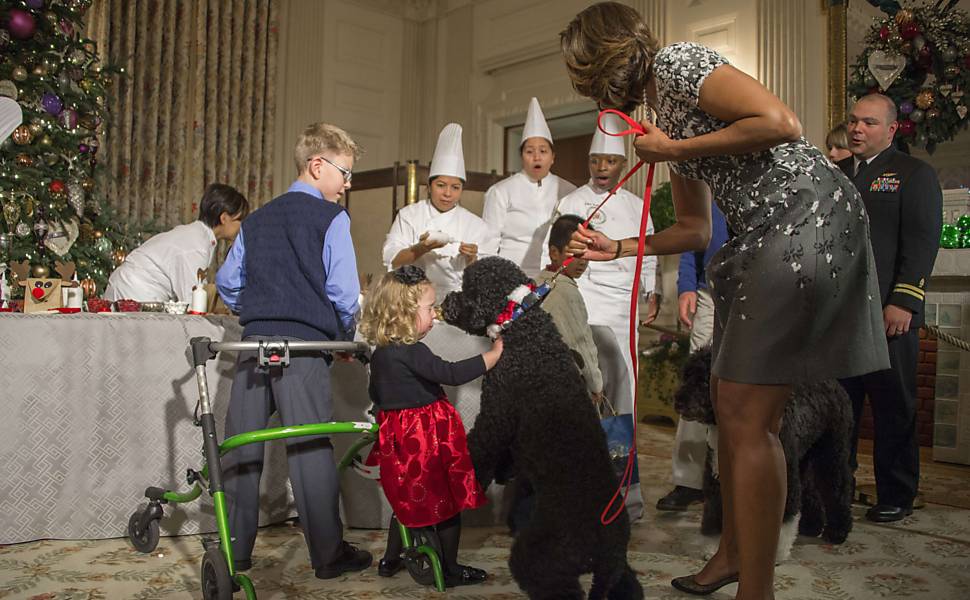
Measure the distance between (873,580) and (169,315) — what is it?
7.40 ft

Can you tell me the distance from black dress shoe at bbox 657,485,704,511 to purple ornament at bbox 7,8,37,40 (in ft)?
14.8

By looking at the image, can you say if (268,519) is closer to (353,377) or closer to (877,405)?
(353,377)

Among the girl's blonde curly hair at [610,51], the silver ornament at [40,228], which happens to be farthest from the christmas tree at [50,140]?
the girl's blonde curly hair at [610,51]

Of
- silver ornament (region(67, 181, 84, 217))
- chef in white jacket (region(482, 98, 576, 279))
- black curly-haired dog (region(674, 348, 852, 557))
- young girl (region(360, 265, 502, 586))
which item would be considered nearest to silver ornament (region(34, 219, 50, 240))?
silver ornament (region(67, 181, 84, 217))

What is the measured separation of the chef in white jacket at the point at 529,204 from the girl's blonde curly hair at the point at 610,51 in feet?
8.17

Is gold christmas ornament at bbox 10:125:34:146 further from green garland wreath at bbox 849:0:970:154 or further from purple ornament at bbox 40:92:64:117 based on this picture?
green garland wreath at bbox 849:0:970:154

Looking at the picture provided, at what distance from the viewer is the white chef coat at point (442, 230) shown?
397 cm

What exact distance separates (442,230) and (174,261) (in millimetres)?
1320

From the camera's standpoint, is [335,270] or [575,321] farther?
[575,321]

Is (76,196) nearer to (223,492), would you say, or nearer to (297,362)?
(297,362)

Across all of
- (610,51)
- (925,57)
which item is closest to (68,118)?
(610,51)

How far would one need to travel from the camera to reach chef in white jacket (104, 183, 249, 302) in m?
3.39

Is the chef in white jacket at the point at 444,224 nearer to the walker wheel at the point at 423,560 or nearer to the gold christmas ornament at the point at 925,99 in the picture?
the walker wheel at the point at 423,560

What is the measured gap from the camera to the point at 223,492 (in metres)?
1.81
